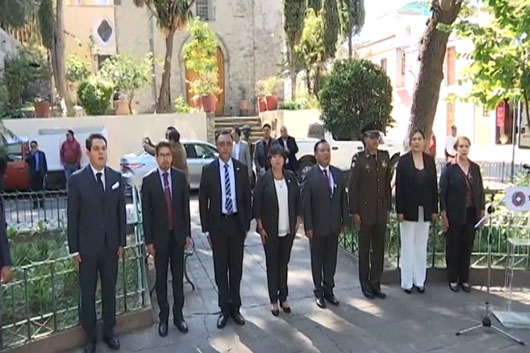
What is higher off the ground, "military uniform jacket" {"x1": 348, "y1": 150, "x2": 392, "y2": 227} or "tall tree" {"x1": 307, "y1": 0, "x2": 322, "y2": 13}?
"tall tree" {"x1": 307, "y1": 0, "x2": 322, "y2": 13}

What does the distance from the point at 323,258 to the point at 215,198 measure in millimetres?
1309

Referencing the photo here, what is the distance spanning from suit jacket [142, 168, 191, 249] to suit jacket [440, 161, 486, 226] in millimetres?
2805

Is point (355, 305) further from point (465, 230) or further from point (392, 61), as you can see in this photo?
point (392, 61)

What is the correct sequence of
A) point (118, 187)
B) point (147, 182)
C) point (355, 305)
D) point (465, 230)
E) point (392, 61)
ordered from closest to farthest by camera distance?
1. point (118, 187)
2. point (147, 182)
3. point (355, 305)
4. point (465, 230)
5. point (392, 61)

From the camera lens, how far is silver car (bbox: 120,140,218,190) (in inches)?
494

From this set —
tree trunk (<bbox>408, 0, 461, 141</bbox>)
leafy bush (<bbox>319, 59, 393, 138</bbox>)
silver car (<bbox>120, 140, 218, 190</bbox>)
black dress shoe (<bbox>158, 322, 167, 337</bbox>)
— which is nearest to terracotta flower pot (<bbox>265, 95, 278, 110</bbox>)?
leafy bush (<bbox>319, 59, 393, 138</bbox>)

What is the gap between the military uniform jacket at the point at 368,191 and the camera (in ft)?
18.4

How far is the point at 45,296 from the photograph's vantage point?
498 cm

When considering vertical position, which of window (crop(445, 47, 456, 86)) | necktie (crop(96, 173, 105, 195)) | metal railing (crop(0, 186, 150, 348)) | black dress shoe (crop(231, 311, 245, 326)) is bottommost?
black dress shoe (crop(231, 311, 245, 326))

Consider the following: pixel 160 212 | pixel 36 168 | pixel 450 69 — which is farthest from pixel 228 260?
pixel 450 69

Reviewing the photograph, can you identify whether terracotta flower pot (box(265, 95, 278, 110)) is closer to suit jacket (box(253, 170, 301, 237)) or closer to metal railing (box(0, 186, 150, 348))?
metal railing (box(0, 186, 150, 348))

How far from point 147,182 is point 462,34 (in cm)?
433

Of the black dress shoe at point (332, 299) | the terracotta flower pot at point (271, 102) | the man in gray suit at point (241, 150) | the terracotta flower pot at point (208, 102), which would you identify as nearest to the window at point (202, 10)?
the terracotta flower pot at point (271, 102)

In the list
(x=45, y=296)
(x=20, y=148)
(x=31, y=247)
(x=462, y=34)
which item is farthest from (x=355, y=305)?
(x=20, y=148)
